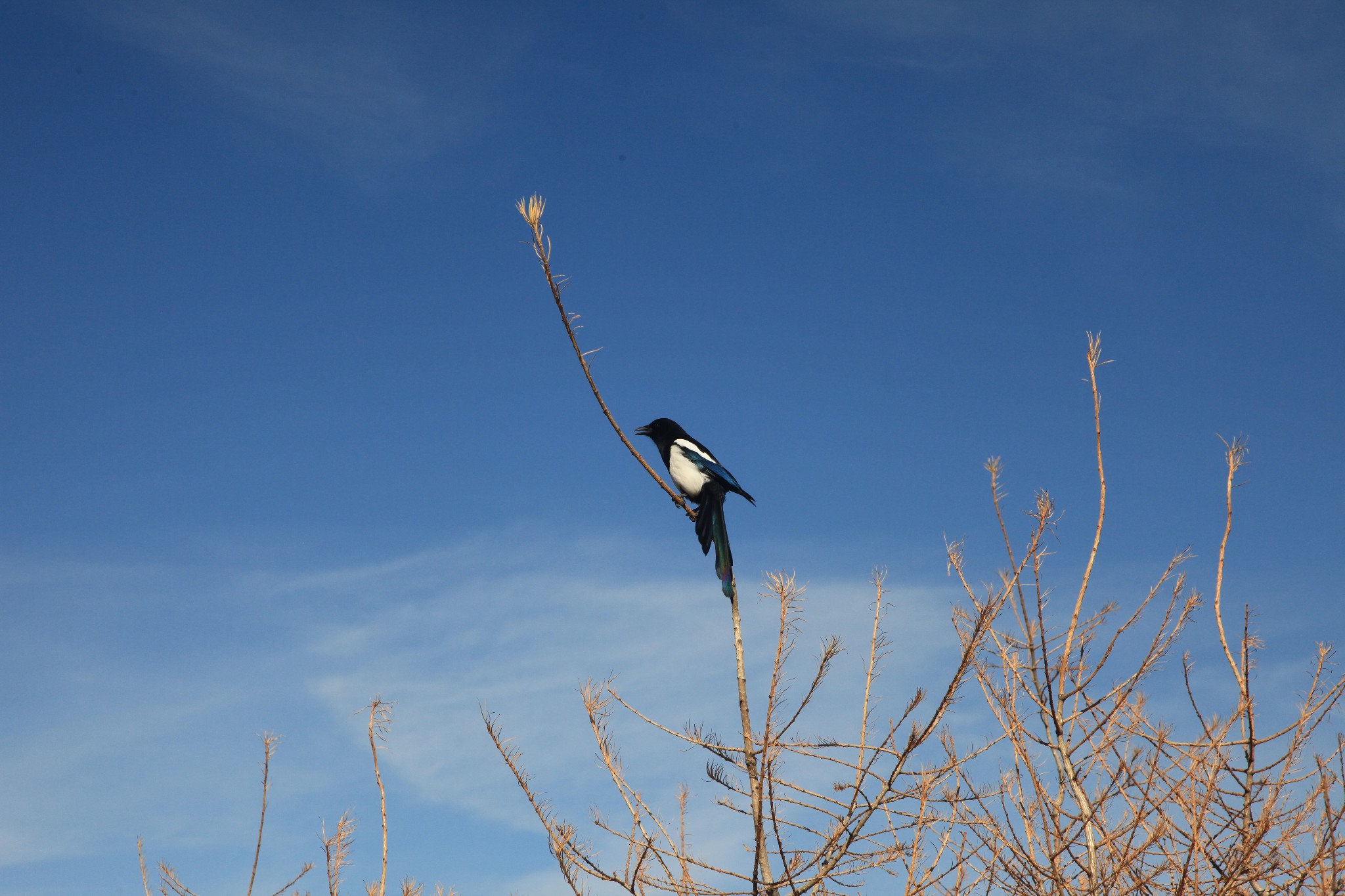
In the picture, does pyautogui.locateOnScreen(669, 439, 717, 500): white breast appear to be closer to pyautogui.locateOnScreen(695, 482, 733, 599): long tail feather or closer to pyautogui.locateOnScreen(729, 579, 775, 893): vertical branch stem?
pyautogui.locateOnScreen(695, 482, 733, 599): long tail feather

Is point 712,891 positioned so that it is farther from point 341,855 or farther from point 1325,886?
point 1325,886

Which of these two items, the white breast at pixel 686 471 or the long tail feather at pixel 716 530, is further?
the white breast at pixel 686 471

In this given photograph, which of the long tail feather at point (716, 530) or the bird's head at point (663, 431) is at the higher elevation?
the bird's head at point (663, 431)

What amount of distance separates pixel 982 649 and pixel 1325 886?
4.50 feet

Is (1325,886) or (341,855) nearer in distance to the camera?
(1325,886)

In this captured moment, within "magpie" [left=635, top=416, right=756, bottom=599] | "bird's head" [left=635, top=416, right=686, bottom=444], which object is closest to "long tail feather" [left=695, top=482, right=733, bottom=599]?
"magpie" [left=635, top=416, right=756, bottom=599]

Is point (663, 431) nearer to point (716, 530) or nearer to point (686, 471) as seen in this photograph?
point (686, 471)

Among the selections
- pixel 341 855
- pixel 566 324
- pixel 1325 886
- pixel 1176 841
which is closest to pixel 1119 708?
pixel 1176 841

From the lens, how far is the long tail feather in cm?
456

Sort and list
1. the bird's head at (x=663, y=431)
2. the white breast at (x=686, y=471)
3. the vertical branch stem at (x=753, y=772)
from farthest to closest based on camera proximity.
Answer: the bird's head at (x=663, y=431) → the white breast at (x=686, y=471) → the vertical branch stem at (x=753, y=772)


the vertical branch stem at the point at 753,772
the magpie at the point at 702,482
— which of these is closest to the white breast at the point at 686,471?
the magpie at the point at 702,482

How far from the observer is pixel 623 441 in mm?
3869

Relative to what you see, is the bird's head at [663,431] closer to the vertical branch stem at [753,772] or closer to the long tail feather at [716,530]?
the long tail feather at [716,530]

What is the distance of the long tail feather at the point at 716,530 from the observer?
456 cm
